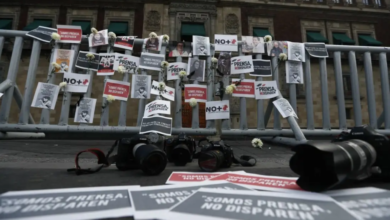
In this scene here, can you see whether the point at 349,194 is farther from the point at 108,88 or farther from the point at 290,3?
the point at 290,3

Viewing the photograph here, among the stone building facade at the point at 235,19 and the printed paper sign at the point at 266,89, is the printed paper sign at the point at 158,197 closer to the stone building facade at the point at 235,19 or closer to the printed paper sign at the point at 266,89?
the printed paper sign at the point at 266,89

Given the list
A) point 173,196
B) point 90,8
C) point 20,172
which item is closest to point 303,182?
point 173,196

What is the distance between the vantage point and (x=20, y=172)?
1223 millimetres

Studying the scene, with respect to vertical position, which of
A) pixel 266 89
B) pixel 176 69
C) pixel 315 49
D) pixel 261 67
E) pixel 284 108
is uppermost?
pixel 315 49

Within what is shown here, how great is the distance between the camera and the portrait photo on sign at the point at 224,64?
279 centimetres

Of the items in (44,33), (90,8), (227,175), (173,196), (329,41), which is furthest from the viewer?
(329,41)

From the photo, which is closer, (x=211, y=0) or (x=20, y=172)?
(x=20, y=172)

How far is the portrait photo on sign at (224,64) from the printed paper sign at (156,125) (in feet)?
3.60

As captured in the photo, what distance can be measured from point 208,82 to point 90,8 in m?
11.4

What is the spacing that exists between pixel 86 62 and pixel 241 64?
2075 millimetres

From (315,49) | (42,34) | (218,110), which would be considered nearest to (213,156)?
(218,110)

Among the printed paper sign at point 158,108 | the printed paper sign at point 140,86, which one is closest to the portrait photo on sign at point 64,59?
the printed paper sign at point 140,86

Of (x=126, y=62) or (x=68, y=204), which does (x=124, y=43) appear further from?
(x=68, y=204)

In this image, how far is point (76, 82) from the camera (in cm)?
255
